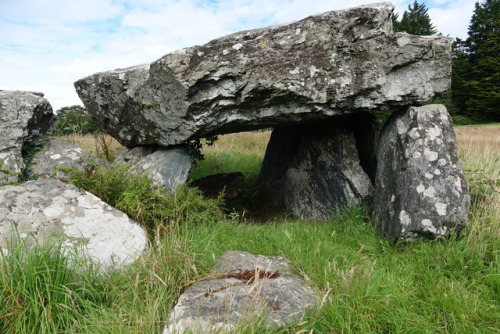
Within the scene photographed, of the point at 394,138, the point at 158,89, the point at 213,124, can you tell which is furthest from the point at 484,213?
the point at 158,89

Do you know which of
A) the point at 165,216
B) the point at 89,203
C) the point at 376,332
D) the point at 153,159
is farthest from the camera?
the point at 153,159

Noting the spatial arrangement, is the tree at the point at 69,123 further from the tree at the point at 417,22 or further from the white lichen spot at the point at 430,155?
the tree at the point at 417,22

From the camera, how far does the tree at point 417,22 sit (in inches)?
1644

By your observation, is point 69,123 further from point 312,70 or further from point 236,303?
point 236,303

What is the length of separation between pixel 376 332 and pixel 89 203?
3.10m

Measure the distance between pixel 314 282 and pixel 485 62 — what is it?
125 feet

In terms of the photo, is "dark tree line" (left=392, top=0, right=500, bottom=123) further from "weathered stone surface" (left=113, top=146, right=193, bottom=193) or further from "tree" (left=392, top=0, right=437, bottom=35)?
"weathered stone surface" (left=113, top=146, right=193, bottom=193)

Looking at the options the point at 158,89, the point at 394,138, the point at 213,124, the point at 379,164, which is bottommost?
the point at 379,164

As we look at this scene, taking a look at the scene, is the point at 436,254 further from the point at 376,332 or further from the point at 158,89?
the point at 158,89

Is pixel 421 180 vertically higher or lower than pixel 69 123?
lower

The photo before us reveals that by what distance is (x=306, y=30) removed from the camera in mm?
5012

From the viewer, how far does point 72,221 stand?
3781 mm

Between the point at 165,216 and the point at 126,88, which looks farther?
the point at 126,88

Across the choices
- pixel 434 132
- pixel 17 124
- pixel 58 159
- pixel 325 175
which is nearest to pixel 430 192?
pixel 434 132
